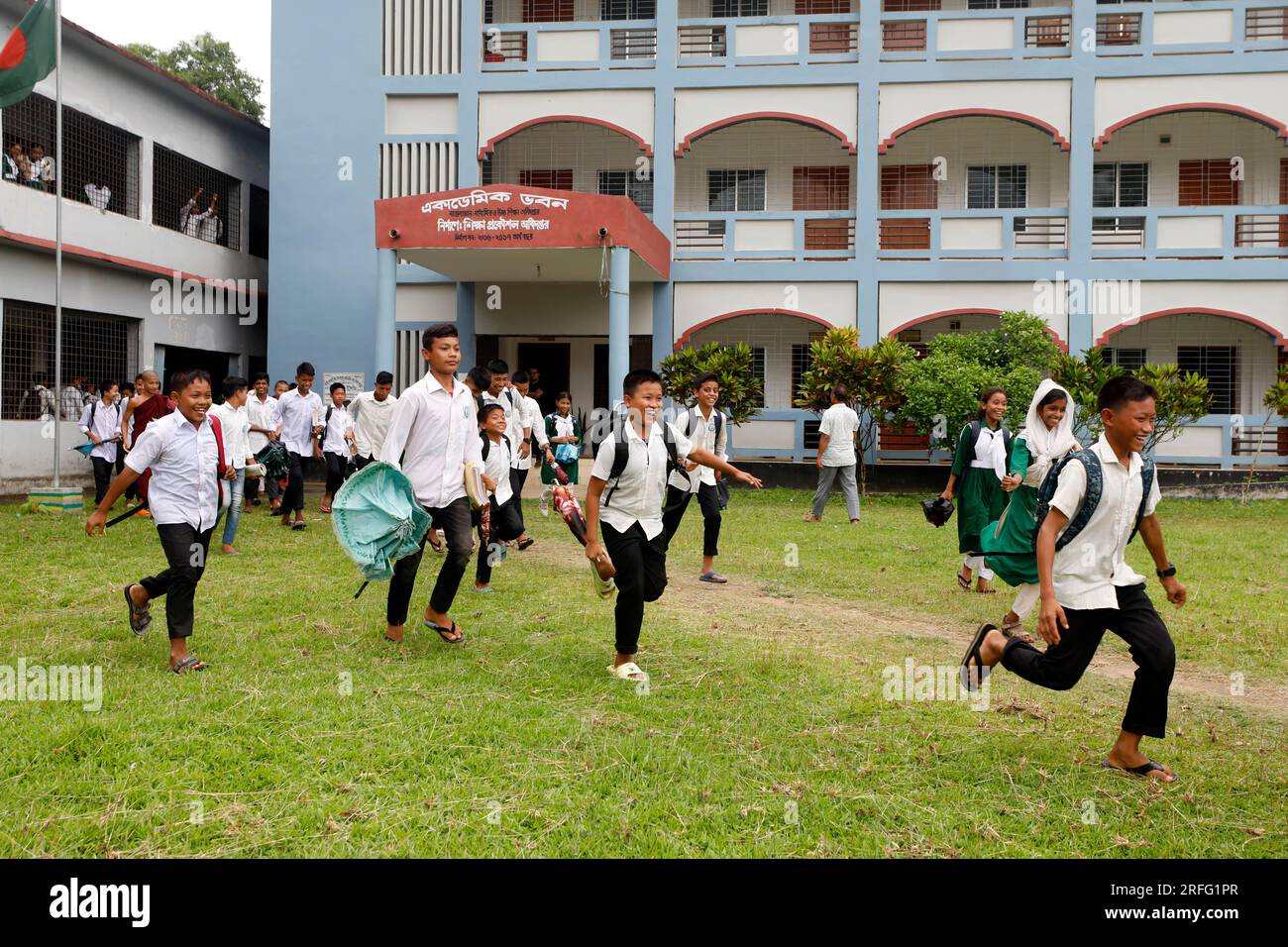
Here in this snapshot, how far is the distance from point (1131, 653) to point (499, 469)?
16.8 feet

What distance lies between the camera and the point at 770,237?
18.6 meters

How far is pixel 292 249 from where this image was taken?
63.6 feet

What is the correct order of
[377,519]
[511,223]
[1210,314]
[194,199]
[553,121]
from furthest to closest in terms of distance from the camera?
[194,199], [553,121], [1210,314], [511,223], [377,519]

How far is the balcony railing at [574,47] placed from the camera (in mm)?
18547

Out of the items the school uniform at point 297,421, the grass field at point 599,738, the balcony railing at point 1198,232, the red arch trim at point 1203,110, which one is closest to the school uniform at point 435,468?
the grass field at point 599,738

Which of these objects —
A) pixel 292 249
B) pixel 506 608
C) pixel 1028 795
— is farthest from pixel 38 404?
pixel 1028 795

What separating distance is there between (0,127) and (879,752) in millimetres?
15724

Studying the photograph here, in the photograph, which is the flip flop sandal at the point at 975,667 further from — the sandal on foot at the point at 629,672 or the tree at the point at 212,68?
the tree at the point at 212,68

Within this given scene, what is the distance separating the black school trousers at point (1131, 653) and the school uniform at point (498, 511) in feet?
14.7

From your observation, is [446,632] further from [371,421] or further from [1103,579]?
[371,421]

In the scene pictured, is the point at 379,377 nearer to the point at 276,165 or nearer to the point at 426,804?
the point at 426,804

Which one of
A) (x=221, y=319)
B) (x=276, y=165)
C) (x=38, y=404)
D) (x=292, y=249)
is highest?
(x=276, y=165)

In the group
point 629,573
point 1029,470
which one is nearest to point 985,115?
point 1029,470

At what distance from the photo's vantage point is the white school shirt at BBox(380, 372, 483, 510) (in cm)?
599
